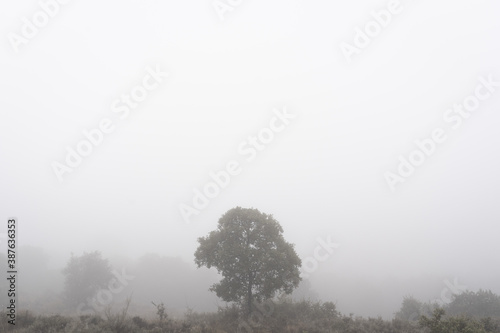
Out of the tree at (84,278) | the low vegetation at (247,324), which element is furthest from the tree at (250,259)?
the tree at (84,278)

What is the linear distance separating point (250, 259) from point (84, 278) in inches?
1104

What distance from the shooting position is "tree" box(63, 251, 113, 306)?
1312 inches

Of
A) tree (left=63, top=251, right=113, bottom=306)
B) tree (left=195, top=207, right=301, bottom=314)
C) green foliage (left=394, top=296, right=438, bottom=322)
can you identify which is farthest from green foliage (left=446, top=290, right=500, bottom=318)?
tree (left=63, top=251, right=113, bottom=306)

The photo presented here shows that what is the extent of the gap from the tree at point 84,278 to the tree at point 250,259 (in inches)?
925

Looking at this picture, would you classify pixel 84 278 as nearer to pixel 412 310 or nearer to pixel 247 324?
pixel 247 324

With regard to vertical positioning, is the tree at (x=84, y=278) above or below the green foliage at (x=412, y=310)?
above

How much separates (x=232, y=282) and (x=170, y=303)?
1151 inches

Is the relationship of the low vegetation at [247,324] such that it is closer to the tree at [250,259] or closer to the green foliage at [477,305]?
the tree at [250,259]

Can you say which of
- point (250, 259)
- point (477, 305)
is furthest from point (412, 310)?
point (250, 259)

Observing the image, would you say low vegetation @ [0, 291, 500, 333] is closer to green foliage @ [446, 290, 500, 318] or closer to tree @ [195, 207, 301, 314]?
tree @ [195, 207, 301, 314]

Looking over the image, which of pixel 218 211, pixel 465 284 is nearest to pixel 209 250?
pixel 465 284

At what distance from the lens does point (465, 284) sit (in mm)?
61219

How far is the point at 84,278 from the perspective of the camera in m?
34.2

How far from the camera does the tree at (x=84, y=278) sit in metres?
33.3
